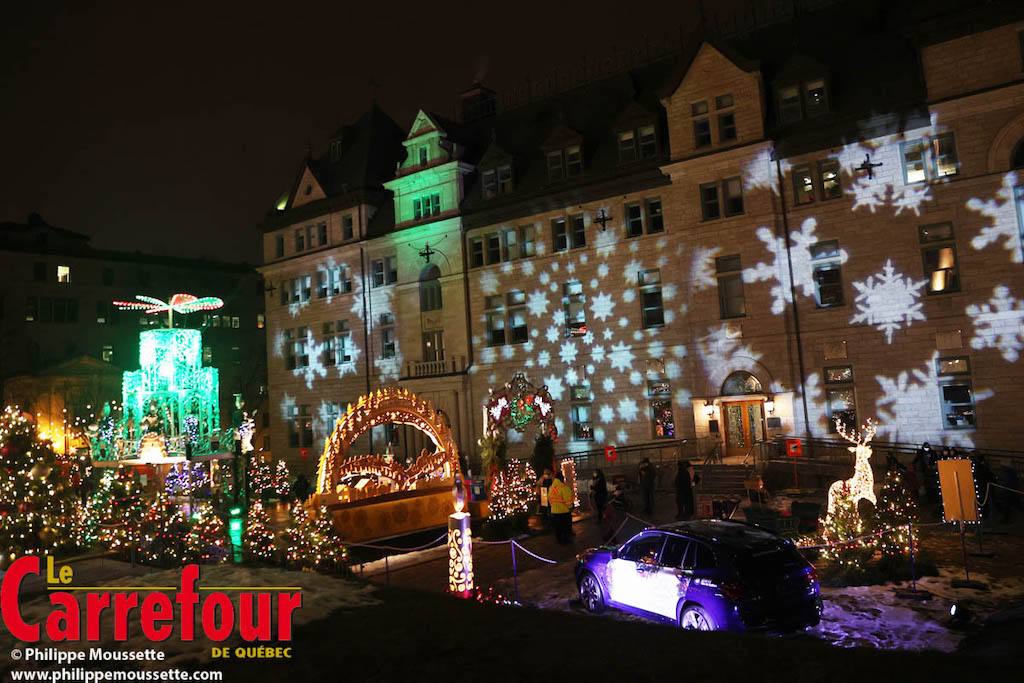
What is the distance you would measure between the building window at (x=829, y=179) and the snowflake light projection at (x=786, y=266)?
1.11 m

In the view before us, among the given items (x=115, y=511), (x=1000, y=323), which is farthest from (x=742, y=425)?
(x=115, y=511)

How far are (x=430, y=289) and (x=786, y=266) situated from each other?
756 inches

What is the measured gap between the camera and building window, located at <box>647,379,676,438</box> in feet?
106

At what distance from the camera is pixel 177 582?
45.1ft

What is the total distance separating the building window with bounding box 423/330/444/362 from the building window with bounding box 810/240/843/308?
1964 cm

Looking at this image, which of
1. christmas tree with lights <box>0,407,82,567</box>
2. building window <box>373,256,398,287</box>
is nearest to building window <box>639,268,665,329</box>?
building window <box>373,256,398,287</box>

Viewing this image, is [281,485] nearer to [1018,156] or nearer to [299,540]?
[299,540]

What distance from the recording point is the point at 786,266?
29578 mm

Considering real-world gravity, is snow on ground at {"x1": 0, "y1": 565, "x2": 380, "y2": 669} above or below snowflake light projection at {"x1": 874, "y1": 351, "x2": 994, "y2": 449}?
below

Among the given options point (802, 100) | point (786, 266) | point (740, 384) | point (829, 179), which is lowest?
point (740, 384)

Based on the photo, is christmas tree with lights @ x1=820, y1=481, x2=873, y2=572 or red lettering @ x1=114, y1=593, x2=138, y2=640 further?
christmas tree with lights @ x1=820, y1=481, x2=873, y2=572

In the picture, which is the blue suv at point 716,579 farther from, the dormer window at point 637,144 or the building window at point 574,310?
the dormer window at point 637,144

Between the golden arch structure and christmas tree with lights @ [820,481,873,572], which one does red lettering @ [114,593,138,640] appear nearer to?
the golden arch structure

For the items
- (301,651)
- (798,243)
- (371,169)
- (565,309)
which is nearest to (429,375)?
(565,309)
